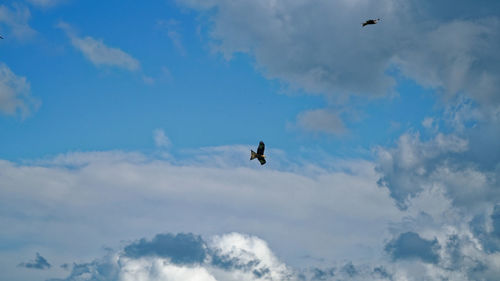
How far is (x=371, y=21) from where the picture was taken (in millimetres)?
80688

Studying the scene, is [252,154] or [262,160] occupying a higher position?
[252,154]

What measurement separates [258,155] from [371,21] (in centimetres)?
3791

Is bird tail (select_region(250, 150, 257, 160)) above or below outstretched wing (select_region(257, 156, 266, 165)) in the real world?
above

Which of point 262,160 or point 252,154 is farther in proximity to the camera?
point 262,160

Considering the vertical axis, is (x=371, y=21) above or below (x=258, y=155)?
above

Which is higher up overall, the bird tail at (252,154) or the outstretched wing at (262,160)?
the bird tail at (252,154)

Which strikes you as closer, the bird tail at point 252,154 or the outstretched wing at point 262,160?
the bird tail at point 252,154

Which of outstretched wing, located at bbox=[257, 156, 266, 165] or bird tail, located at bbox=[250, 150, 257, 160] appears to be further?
outstretched wing, located at bbox=[257, 156, 266, 165]

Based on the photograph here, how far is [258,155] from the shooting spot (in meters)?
81.2
